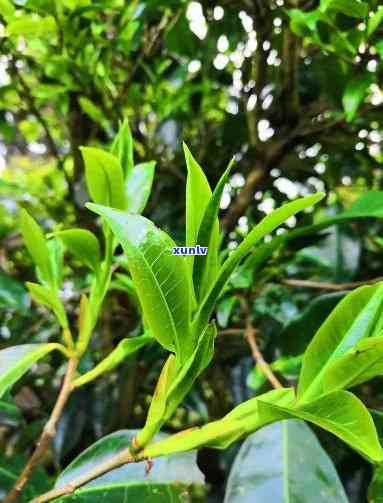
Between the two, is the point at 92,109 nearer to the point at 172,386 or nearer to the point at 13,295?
the point at 13,295

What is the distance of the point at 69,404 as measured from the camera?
0.85 metres

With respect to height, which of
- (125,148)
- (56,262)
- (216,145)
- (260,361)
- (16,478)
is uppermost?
(216,145)

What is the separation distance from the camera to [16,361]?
1.50 ft

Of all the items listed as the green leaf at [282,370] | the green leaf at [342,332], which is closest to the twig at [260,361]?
the green leaf at [282,370]

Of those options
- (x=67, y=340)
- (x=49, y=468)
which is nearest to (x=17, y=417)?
(x=67, y=340)

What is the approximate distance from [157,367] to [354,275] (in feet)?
1.05

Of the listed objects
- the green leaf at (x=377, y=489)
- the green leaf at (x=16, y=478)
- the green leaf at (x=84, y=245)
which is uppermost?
the green leaf at (x=84, y=245)

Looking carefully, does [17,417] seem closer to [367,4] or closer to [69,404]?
[69,404]

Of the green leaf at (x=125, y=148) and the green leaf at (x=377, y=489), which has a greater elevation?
the green leaf at (x=125, y=148)

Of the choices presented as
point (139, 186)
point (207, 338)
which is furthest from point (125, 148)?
point (207, 338)

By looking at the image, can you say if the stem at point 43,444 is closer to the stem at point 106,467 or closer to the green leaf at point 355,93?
the stem at point 106,467

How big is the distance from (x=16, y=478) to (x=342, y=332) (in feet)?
1.18

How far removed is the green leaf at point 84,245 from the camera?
1.63ft

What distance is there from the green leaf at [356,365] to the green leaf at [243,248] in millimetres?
81
